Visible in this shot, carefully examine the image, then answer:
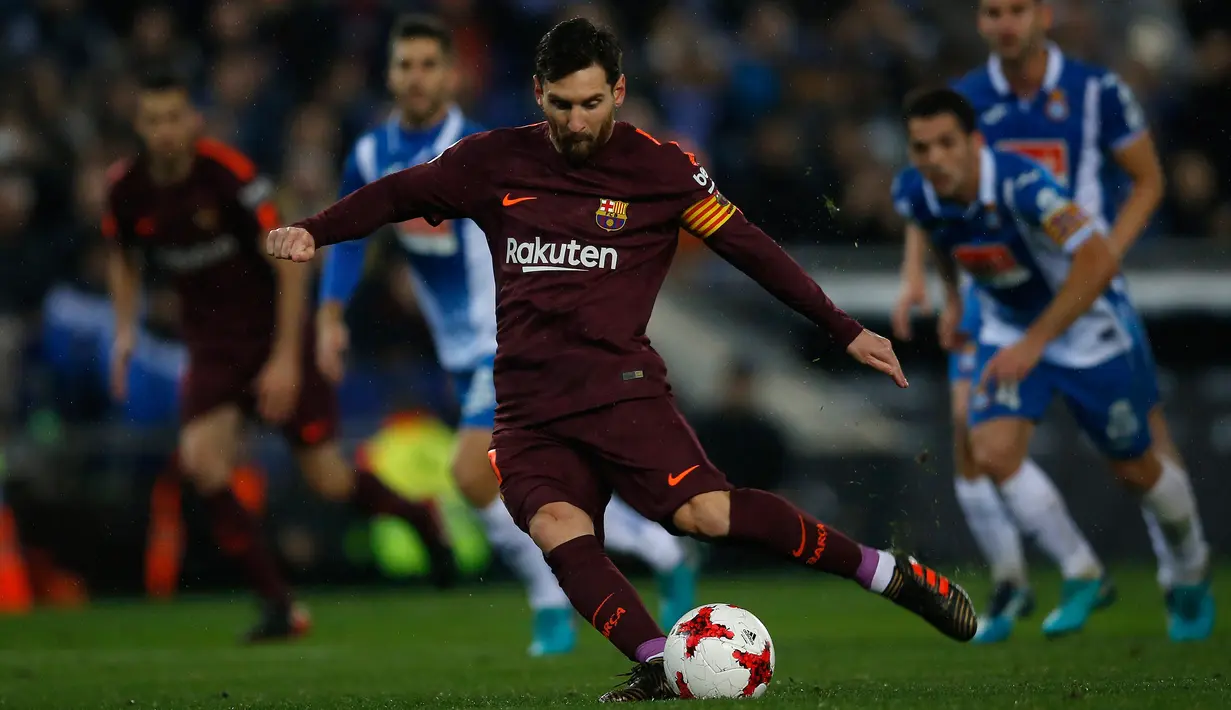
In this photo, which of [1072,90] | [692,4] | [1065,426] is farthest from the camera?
[692,4]

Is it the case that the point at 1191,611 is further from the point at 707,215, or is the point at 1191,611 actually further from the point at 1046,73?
the point at 707,215

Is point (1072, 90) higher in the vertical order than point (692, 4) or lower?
lower

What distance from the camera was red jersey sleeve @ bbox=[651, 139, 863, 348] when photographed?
18.4ft

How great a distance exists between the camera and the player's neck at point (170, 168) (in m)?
9.14

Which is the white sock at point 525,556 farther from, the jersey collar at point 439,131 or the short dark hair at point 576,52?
the short dark hair at point 576,52

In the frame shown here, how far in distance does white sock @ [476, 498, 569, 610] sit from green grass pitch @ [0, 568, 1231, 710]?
29cm

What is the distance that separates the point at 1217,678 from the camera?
5.85 meters

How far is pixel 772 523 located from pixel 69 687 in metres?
3.00

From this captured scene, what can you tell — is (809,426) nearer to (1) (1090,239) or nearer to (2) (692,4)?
(2) (692,4)

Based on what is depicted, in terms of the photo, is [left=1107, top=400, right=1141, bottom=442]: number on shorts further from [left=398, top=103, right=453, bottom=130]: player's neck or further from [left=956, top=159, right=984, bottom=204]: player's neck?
[left=398, top=103, right=453, bottom=130]: player's neck

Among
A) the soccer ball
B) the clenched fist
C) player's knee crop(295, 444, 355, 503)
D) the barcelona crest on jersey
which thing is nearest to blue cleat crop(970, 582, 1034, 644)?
the soccer ball

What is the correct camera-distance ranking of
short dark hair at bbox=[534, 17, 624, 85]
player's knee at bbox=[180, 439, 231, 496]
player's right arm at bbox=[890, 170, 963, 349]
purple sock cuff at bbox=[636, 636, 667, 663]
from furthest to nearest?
player's knee at bbox=[180, 439, 231, 496] < player's right arm at bbox=[890, 170, 963, 349] < short dark hair at bbox=[534, 17, 624, 85] < purple sock cuff at bbox=[636, 636, 667, 663]

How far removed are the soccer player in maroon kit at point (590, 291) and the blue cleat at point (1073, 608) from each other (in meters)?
2.80

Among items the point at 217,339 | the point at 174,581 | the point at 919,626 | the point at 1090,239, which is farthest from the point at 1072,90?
the point at 174,581
